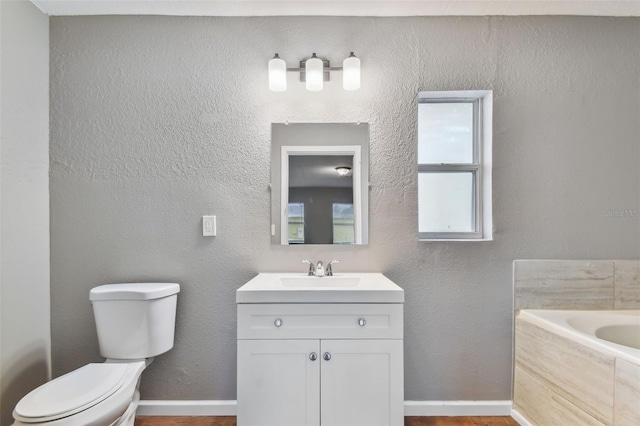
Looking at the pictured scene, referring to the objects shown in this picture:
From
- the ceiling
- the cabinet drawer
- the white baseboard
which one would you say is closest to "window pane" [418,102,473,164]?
the ceiling

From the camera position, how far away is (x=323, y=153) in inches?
73.9

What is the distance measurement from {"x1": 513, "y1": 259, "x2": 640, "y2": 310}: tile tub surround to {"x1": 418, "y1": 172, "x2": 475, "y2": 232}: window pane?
41cm

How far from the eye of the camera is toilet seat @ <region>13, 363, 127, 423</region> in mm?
1161

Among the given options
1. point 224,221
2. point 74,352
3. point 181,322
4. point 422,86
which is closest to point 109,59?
point 224,221

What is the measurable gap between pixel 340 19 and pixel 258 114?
69cm

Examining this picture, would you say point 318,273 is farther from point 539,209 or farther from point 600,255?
point 600,255

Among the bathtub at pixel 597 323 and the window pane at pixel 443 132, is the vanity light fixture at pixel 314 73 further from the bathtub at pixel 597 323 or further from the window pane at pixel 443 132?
the bathtub at pixel 597 323

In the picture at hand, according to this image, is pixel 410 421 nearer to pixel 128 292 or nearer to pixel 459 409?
pixel 459 409

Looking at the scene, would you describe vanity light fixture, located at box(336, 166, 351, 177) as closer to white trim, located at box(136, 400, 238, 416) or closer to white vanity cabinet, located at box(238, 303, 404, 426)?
white vanity cabinet, located at box(238, 303, 404, 426)

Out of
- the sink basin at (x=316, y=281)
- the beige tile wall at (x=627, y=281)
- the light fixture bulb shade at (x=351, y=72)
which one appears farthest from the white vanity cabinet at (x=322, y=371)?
the beige tile wall at (x=627, y=281)

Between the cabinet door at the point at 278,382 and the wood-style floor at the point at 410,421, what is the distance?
0.48 meters

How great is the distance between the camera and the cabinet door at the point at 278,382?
1407 mm

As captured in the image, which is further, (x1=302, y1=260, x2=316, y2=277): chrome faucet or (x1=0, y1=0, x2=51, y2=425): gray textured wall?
(x1=302, y1=260, x2=316, y2=277): chrome faucet

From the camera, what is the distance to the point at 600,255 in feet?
6.00
